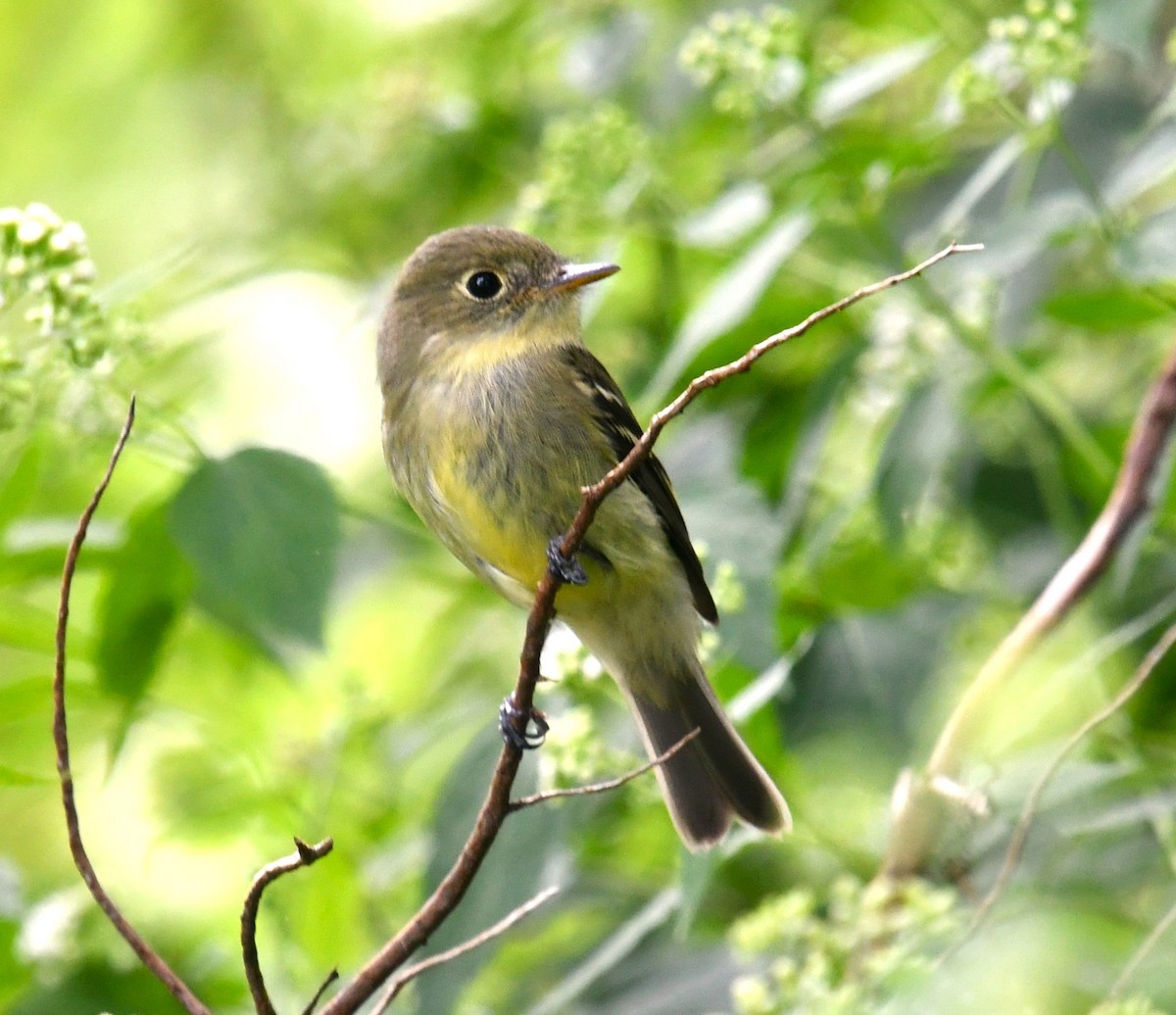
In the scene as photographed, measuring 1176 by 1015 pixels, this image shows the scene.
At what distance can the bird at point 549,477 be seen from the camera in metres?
3.52

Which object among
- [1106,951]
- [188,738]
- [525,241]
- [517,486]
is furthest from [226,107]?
[1106,951]

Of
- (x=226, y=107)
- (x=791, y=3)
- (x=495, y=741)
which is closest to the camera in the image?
(x=495, y=741)

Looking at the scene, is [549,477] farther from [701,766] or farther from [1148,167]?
[1148,167]

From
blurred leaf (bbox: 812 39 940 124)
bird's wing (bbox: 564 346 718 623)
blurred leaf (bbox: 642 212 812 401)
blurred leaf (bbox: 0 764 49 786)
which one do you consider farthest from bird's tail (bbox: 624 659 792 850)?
blurred leaf (bbox: 812 39 940 124)

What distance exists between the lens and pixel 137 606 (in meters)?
3.44

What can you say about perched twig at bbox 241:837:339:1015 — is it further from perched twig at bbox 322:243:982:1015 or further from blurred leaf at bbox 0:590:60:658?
blurred leaf at bbox 0:590:60:658

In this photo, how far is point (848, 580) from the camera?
3.82 meters

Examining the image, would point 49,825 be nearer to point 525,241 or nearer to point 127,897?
point 127,897

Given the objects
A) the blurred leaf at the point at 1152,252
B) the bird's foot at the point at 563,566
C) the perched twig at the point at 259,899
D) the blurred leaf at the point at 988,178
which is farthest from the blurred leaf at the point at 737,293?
the perched twig at the point at 259,899

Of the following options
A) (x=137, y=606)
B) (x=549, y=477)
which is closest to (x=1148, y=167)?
(x=549, y=477)

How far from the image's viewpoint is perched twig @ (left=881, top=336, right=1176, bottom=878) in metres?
3.13

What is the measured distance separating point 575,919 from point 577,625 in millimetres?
869

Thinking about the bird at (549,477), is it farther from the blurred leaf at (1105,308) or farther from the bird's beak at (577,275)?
the blurred leaf at (1105,308)

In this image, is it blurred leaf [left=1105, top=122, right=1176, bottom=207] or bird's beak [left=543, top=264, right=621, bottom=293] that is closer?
blurred leaf [left=1105, top=122, right=1176, bottom=207]
